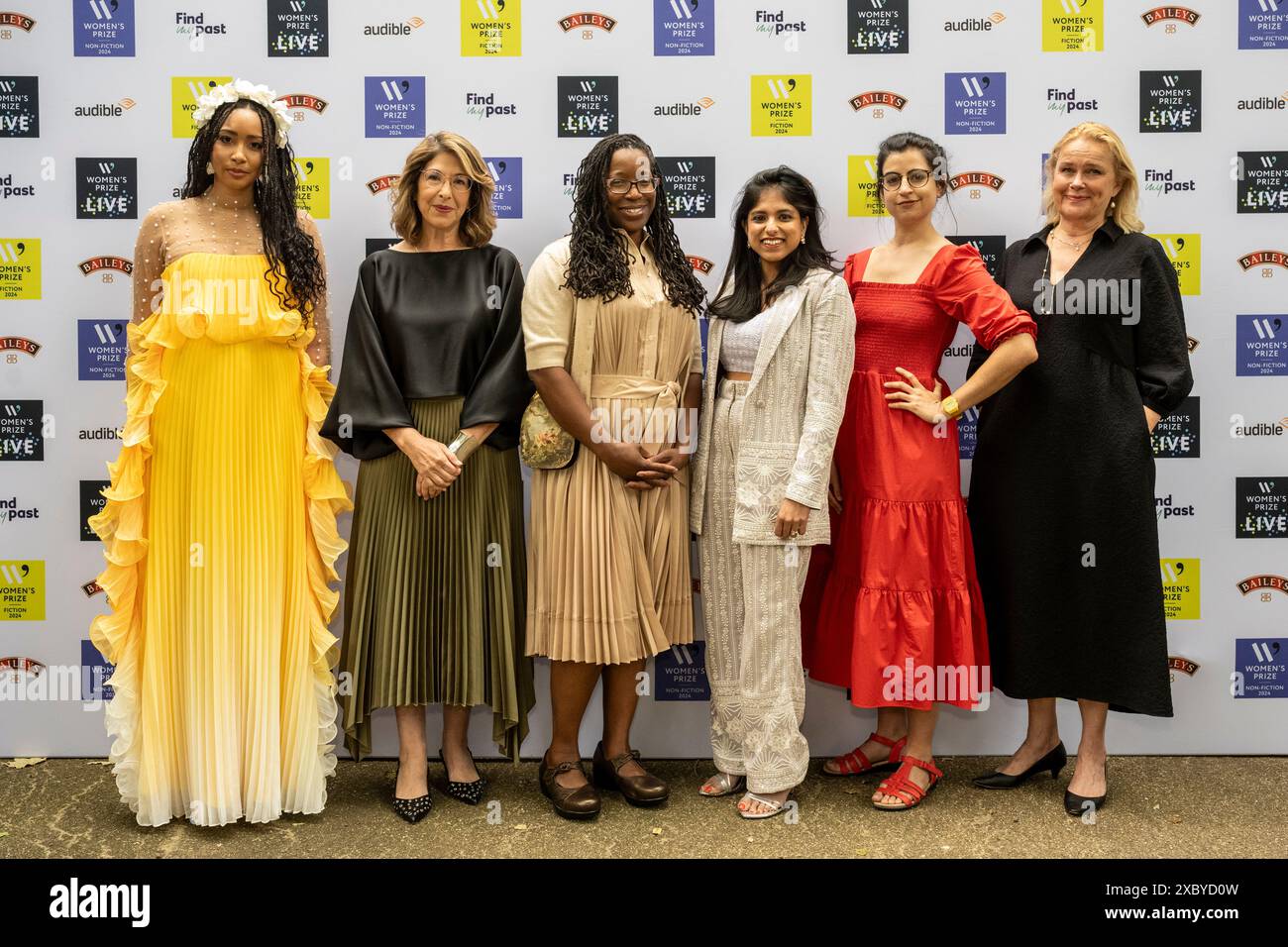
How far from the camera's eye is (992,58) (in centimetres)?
359

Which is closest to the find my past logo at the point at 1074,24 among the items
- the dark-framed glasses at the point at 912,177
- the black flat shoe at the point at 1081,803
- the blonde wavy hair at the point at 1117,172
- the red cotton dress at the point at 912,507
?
the blonde wavy hair at the point at 1117,172

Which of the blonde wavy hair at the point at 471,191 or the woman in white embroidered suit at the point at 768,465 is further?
the blonde wavy hair at the point at 471,191

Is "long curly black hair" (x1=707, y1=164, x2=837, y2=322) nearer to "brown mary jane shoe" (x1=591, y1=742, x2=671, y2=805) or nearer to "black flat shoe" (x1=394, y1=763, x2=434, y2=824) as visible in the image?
"brown mary jane shoe" (x1=591, y1=742, x2=671, y2=805)

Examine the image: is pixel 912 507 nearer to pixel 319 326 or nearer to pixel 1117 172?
pixel 1117 172

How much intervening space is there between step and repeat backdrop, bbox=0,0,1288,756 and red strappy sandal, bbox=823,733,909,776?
1213 mm

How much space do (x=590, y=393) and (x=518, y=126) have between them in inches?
47.7

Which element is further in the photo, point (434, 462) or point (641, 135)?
point (641, 135)

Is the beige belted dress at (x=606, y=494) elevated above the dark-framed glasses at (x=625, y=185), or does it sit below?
below

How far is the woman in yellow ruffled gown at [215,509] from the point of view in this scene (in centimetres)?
297

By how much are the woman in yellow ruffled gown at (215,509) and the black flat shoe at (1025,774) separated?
223cm

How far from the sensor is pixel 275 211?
3043 mm

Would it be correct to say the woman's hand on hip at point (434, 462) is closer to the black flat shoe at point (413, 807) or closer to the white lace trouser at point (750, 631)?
the white lace trouser at point (750, 631)

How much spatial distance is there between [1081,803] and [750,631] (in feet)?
4.07

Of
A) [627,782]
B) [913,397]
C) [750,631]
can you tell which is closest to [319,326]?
[750,631]
